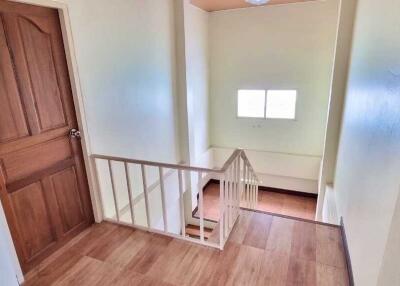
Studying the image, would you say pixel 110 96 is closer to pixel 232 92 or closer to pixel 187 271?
pixel 187 271

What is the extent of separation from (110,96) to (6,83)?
39.6 inches

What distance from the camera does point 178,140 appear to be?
4.21m

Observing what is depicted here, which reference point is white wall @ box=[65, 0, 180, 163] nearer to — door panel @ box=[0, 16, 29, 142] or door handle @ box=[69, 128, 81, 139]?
door handle @ box=[69, 128, 81, 139]

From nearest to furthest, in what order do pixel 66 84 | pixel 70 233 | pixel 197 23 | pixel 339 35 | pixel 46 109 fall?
pixel 46 109
pixel 66 84
pixel 70 233
pixel 339 35
pixel 197 23

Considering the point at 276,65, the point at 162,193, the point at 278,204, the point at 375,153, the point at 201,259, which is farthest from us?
the point at 278,204

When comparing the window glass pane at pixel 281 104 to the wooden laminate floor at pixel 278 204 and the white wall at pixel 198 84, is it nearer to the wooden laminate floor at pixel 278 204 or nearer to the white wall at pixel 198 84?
the white wall at pixel 198 84

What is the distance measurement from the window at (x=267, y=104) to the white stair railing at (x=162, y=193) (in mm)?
2058

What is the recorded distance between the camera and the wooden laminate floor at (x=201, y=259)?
1.92m

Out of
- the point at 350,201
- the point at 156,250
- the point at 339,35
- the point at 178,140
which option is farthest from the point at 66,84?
the point at 339,35

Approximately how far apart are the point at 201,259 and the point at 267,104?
4.06 metres

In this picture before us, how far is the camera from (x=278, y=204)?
5371 mm

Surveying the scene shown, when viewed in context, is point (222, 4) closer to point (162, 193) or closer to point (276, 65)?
point (276, 65)

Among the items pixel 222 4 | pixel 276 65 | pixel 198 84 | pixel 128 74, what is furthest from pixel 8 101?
pixel 276 65

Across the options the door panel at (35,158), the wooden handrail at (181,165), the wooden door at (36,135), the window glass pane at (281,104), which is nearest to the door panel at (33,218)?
the wooden door at (36,135)
